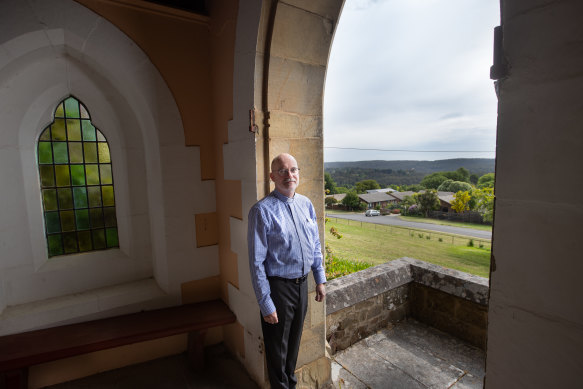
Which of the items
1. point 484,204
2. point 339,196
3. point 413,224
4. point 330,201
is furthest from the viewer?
point 339,196

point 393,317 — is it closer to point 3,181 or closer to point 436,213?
point 3,181

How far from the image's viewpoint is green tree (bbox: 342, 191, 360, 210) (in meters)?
23.5

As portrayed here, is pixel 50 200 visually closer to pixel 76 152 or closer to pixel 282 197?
pixel 76 152

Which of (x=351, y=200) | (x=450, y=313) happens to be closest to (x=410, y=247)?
(x=351, y=200)

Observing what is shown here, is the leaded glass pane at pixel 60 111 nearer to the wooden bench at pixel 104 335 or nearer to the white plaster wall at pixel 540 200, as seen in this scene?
the wooden bench at pixel 104 335

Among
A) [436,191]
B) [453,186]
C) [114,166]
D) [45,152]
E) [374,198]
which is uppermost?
[45,152]

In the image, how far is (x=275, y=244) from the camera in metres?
1.60

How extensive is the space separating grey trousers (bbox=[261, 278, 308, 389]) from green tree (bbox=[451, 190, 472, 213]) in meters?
18.8

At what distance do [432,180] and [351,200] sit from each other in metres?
6.23

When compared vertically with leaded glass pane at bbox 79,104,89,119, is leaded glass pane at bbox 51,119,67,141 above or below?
below

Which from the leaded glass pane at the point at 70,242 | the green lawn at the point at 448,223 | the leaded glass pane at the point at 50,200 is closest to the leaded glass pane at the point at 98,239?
the leaded glass pane at the point at 70,242

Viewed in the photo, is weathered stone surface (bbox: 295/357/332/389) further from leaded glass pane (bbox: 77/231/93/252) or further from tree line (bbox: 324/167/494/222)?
tree line (bbox: 324/167/494/222)

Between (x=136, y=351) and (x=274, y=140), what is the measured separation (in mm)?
2031

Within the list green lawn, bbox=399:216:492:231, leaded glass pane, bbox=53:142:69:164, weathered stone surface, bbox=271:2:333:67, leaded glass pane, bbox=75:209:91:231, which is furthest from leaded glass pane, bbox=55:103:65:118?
green lawn, bbox=399:216:492:231
